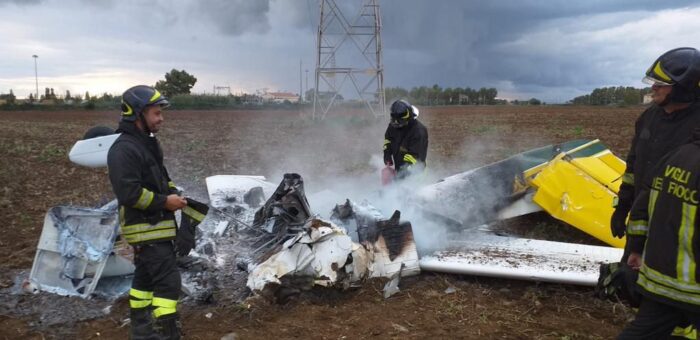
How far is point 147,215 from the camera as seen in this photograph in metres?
3.24

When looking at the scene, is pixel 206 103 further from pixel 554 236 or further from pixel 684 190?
pixel 684 190

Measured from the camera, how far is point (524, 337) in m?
3.48

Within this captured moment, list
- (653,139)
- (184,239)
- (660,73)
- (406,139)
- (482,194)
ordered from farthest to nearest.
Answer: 1. (406,139)
2. (482,194)
3. (184,239)
4. (653,139)
5. (660,73)

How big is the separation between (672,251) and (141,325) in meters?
3.20

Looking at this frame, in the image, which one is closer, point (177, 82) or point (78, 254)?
point (78, 254)

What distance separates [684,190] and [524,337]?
1.73 meters

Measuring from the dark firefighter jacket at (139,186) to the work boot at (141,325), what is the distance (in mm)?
516

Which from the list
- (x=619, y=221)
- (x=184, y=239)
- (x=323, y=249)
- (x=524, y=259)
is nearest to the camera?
(x=619, y=221)

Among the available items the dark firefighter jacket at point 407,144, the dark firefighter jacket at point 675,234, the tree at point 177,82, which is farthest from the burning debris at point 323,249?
the tree at point 177,82

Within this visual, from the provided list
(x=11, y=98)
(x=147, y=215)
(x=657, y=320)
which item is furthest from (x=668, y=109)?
(x=11, y=98)

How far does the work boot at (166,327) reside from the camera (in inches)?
125

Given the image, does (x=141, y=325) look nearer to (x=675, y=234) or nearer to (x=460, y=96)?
(x=675, y=234)

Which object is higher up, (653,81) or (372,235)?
(653,81)

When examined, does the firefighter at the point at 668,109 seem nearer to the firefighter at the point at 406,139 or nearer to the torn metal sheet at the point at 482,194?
A: the torn metal sheet at the point at 482,194
